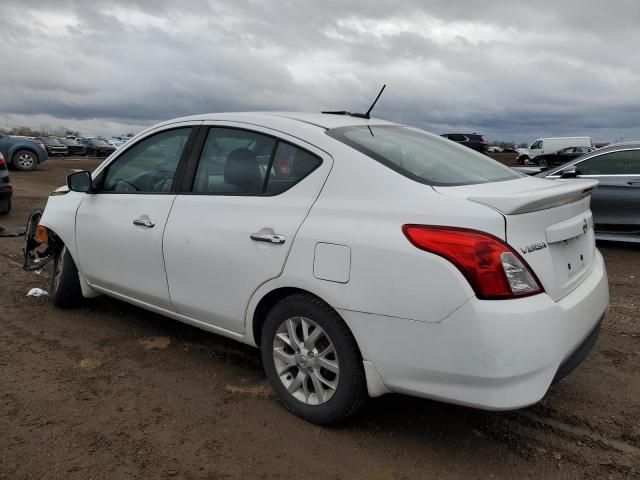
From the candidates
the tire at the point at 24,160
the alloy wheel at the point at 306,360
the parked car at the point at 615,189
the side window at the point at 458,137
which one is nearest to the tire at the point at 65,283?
the alloy wheel at the point at 306,360

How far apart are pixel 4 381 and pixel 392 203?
263 cm

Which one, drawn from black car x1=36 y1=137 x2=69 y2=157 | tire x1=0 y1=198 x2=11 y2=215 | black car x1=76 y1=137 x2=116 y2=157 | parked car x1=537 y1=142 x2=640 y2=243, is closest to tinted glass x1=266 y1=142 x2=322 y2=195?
parked car x1=537 y1=142 x2=640 y2=243

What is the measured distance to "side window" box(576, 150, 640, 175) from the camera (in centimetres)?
760

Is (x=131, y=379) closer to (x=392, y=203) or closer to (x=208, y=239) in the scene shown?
(x=208, y=239)

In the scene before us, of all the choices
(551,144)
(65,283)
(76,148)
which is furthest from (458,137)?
(65,283)

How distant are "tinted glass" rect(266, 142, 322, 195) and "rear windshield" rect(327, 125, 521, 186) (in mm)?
195

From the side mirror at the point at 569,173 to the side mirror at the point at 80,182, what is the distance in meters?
6.17

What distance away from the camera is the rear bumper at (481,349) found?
2238mm

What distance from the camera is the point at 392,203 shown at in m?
2.54

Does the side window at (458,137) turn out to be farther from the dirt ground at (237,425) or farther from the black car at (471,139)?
the dirt ground at (237,425)

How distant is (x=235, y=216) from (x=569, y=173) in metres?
6.00

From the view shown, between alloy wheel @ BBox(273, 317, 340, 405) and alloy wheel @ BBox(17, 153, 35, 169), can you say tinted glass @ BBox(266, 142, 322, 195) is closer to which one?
alloy wheel @ BBox(273, 317, 340, 405)

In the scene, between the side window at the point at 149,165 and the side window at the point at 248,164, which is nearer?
the side window at the point at 248,164

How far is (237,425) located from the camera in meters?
2.93
